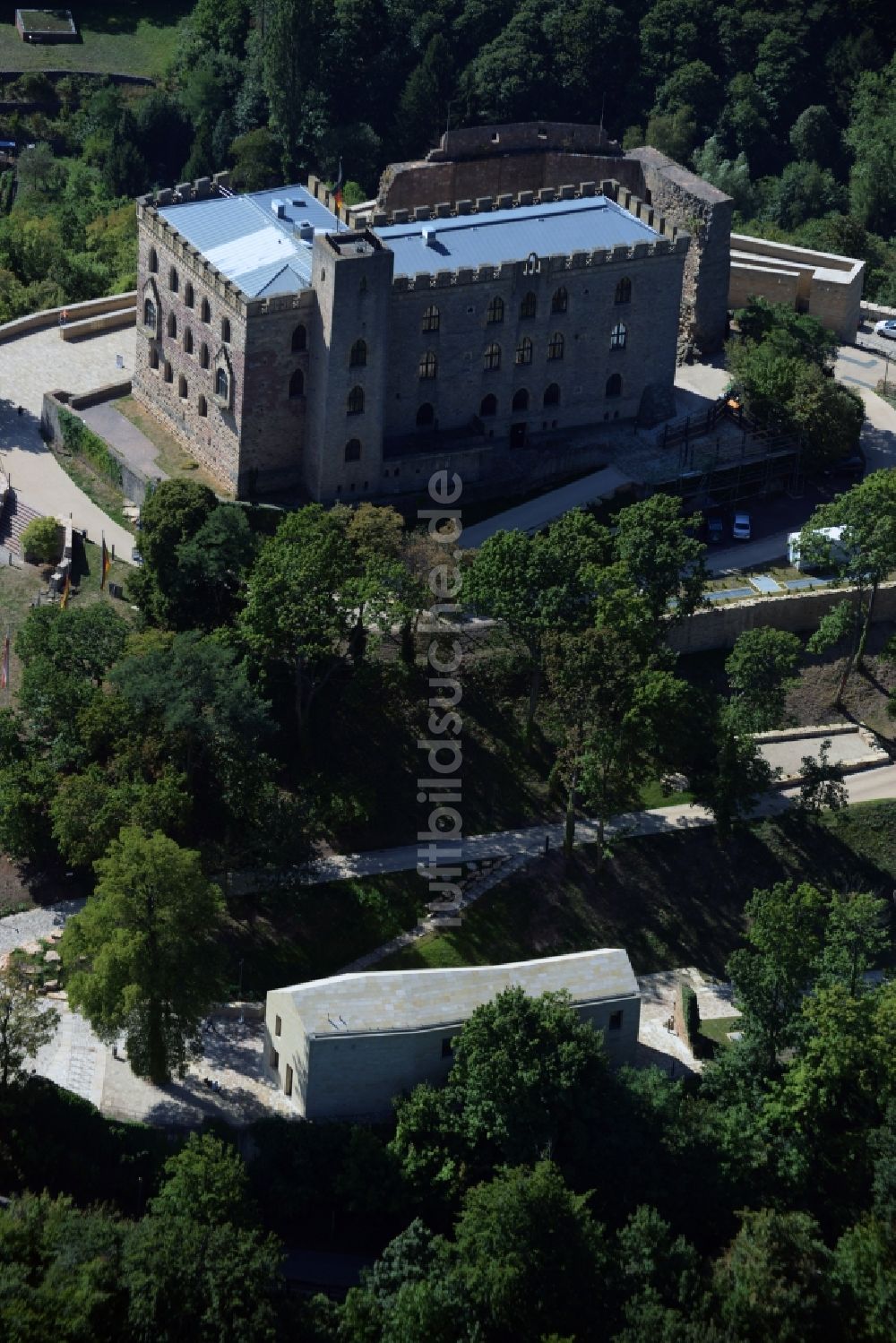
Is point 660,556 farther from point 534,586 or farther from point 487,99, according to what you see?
point 487,99

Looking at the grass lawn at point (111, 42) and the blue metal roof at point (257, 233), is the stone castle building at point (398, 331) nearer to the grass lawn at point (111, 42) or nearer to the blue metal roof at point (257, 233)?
the blue metal roof at point (257, 233)

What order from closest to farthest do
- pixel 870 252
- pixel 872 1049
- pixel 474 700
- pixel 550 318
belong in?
pixel 872 1049
pixel 474 700
pixel 550 318
pixel 870 252

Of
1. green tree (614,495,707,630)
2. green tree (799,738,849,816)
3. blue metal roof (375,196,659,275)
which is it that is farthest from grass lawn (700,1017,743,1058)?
blue metal roof (375,196,659,275)

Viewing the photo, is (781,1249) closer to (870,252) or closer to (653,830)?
(653,830)

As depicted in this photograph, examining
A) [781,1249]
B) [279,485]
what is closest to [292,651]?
[279,485]

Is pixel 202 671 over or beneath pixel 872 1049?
over

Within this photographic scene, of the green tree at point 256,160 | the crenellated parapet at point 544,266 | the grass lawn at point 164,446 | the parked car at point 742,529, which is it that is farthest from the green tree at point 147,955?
the green tree at point 256,160

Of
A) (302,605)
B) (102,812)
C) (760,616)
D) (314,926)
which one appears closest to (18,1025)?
(102,812)

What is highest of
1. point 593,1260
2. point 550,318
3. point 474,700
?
point 550,318

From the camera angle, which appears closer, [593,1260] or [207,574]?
[593,1260]
